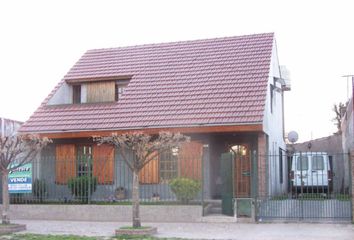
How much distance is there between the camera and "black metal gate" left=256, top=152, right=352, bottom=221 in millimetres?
16891

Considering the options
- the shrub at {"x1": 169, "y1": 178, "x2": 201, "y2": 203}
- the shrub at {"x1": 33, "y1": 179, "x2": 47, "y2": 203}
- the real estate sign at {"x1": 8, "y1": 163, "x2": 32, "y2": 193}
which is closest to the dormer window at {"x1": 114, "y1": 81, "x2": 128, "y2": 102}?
the shrub at {"x1": 33, "y1": 179, "x2": 47, "y2": 203}

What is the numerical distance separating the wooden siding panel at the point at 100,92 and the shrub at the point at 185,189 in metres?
7.65

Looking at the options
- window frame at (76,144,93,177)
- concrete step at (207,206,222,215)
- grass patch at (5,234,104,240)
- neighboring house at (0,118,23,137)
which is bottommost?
grass patch at (5,234,104,240)

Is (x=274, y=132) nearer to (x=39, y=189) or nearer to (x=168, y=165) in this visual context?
(x=168, y=165)

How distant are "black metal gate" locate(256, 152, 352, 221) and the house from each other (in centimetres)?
38

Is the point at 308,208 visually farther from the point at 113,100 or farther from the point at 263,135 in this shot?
the point at 113,100

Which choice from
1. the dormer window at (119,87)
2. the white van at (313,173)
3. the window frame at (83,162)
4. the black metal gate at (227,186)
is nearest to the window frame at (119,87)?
the dormer window at (119,87)

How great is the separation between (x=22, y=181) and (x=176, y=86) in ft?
23.8

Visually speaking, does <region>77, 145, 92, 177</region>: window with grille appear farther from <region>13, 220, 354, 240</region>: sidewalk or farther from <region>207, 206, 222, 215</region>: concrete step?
<region>207, 206, 222, 215</region>: concrete step

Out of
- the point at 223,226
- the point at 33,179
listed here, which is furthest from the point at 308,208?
the point at 33,179

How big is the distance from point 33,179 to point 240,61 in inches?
381

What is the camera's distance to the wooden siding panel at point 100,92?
81.1ft

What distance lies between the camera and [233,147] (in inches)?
885

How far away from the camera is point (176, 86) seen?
23328 mm
